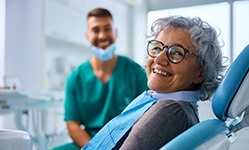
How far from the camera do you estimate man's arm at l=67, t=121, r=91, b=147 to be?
6.00ft

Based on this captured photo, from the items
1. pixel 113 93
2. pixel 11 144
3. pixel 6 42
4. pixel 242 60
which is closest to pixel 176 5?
pixel 113 93

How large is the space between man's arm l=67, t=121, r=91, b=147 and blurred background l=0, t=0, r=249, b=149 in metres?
0.69

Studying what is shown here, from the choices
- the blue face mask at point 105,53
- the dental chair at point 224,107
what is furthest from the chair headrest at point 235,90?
the blue face mask at point 105,53

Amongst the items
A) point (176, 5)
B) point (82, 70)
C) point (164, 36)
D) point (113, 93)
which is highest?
point (176, 5)

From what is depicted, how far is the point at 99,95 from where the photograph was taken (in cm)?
188

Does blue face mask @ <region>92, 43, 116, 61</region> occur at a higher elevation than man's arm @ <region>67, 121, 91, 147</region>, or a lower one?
higher

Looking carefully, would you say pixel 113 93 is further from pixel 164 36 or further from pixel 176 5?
pixel 164 36

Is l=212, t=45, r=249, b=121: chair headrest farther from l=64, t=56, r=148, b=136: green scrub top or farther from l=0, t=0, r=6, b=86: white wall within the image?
l=0, t=0, r=6, b=86: white wall

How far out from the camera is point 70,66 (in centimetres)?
384

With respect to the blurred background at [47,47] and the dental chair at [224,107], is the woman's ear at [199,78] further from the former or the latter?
the blurred background at [47,47]

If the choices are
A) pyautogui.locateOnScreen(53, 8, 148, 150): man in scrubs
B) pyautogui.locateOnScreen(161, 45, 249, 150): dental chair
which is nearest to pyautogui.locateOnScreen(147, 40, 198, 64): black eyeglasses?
pyautogui.locateOnScreen(161, 45, 249, 150): dental chair

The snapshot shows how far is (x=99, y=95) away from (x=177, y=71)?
924mm

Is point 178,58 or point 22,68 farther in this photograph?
point 22,68

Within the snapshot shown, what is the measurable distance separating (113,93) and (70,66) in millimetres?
2040
